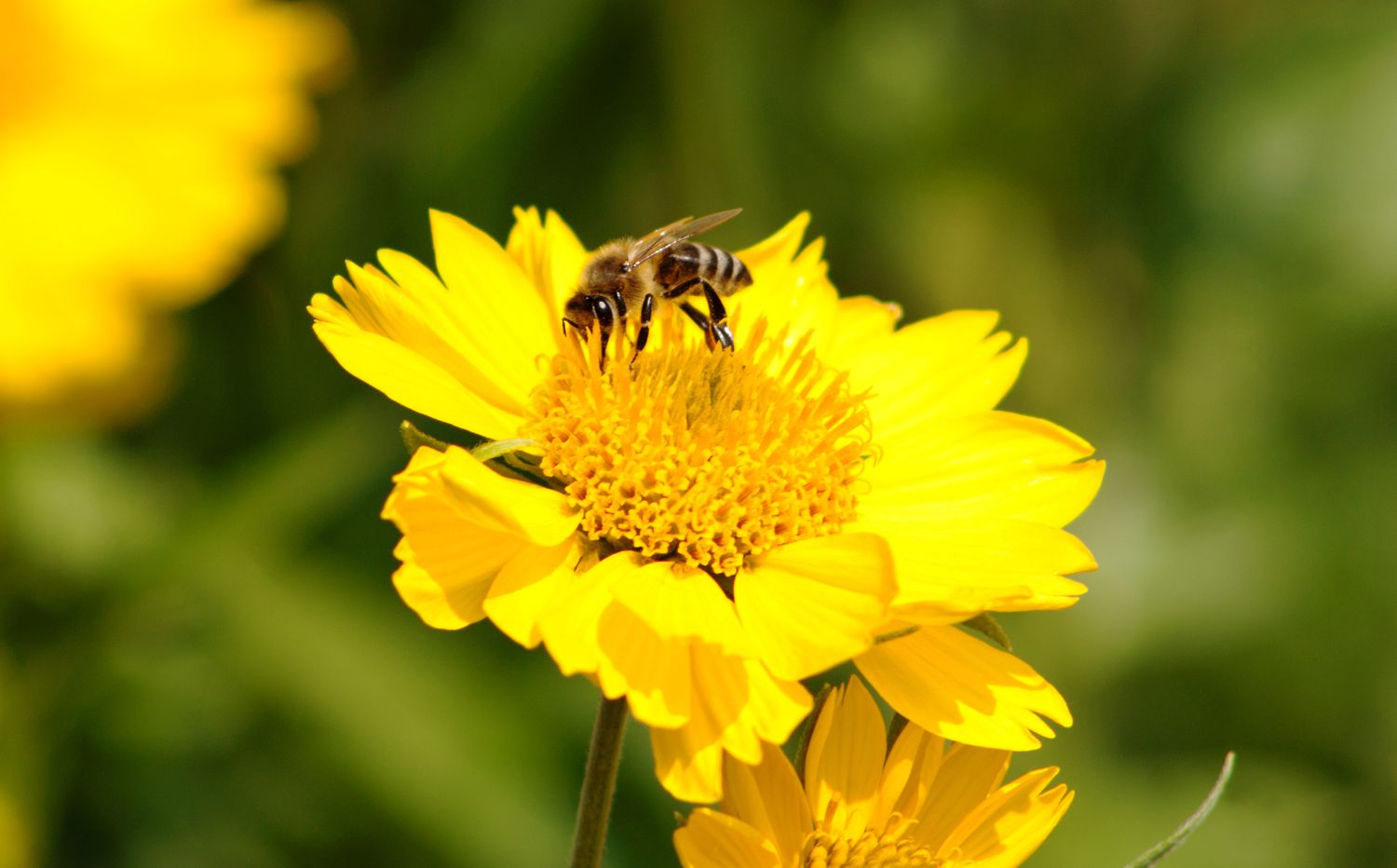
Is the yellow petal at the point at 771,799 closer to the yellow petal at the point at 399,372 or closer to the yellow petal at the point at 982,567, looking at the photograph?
the yellow petal at the point at 982,567

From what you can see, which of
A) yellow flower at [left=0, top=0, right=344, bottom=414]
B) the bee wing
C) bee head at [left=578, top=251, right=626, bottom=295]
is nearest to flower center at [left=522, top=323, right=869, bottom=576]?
bee head at [left=578, top=251, right=626, bottom=295]

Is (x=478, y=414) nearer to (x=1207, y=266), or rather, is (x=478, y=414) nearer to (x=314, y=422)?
(x=314, y=422)

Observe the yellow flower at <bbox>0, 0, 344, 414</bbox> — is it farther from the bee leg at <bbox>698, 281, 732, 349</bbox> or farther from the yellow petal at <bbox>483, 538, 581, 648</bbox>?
the yellow petal at <bbox>483, 538, 581, 648</bbox>

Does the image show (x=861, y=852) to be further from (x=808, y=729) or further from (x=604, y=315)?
(x=604, y=315)

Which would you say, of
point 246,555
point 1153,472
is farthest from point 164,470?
point 1153,472

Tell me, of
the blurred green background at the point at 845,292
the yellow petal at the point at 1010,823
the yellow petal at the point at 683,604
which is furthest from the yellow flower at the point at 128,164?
the yellow petal at the point at 1010,823
